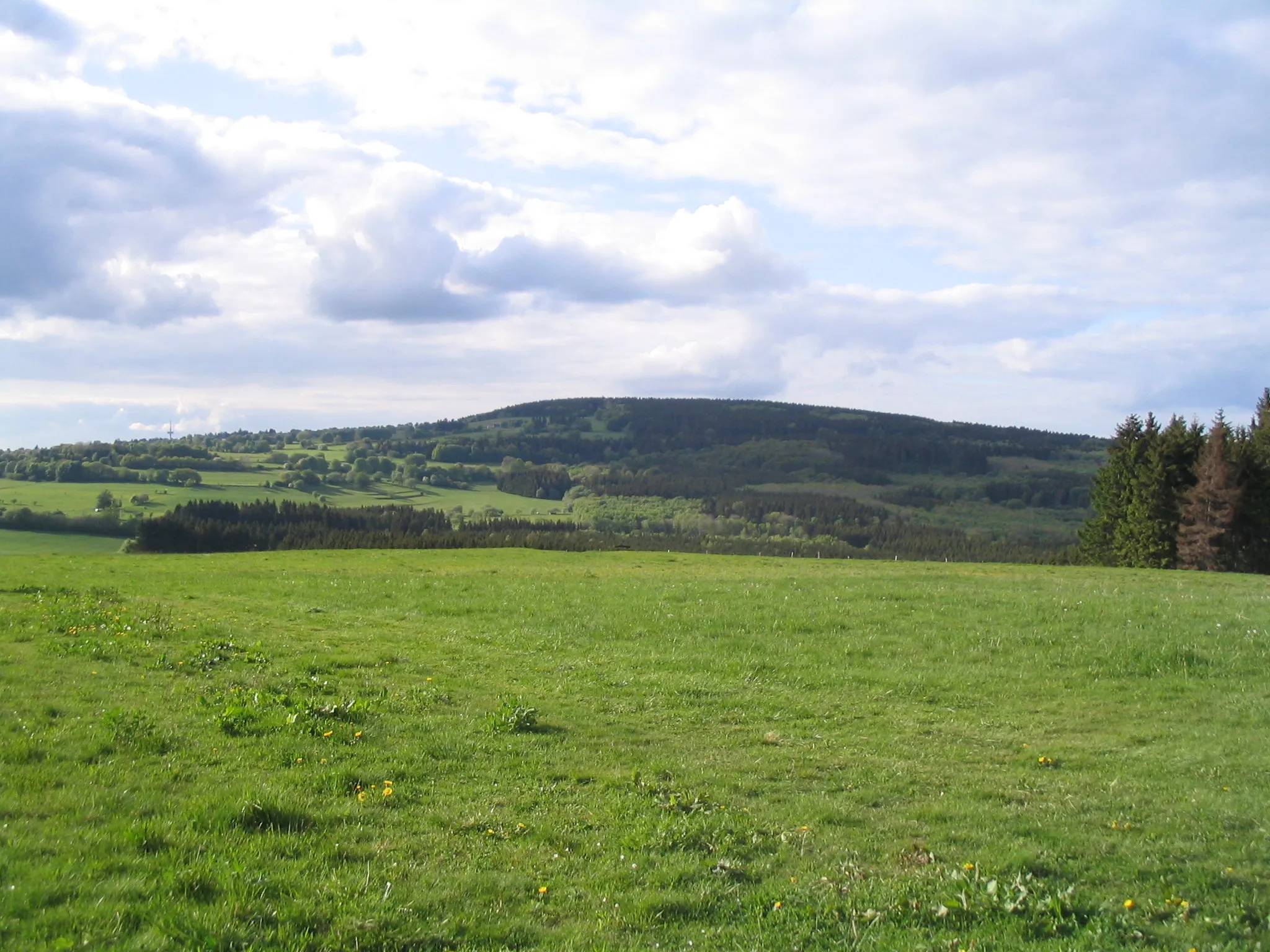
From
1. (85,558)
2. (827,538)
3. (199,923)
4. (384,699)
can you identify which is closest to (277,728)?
(384,699)

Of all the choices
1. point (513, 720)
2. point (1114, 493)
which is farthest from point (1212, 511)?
point (513, 720)

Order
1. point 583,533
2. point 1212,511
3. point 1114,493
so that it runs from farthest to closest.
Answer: point 583,533
point 1114,493
point 1212,511

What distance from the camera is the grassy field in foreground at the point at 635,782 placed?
6.19 meters

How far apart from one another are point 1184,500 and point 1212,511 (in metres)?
3.53

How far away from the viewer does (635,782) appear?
966 cm

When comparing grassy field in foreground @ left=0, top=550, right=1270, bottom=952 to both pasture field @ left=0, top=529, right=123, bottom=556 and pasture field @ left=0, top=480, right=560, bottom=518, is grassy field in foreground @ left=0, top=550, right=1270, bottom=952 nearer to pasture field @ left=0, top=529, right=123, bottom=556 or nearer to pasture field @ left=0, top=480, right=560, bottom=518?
pasture field @ left=0, top=529, right=123, bottom=556

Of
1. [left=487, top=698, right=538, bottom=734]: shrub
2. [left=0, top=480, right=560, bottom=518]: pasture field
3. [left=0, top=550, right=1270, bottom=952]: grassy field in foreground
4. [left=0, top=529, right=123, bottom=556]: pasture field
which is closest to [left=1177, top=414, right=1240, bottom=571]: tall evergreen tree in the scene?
[left=0, top=550, right=1270, bottom=952]: grassy field in foreground

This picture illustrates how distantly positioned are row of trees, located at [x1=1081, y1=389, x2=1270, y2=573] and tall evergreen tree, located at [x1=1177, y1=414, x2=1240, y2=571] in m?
0.05

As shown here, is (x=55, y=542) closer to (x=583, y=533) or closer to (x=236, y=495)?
(x=236, y=495)

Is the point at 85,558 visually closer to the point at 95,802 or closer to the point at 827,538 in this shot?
the point at 95,802

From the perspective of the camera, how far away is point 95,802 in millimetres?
7781

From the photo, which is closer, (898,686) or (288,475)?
(898,686)

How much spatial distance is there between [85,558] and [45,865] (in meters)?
44.5

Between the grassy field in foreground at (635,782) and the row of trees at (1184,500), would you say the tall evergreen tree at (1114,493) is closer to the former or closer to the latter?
the row of trees at (1184,500)
